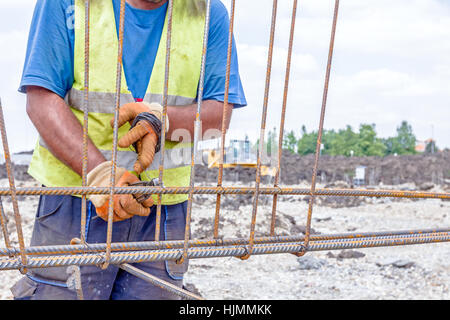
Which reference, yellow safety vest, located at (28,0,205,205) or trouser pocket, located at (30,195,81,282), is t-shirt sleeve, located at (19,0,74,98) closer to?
yellow safety vest, located at (28,0,205,205)

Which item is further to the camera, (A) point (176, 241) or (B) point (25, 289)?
(B) point (25, 289)

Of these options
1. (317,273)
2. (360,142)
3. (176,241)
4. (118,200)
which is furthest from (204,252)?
(360,142)

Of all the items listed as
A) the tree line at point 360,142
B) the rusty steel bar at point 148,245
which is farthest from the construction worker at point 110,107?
the tree line at point 360,142

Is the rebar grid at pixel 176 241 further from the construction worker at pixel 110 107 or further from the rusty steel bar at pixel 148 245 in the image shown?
the construction worker at pixel 110 107

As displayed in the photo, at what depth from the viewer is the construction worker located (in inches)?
63.3

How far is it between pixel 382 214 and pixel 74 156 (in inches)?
358

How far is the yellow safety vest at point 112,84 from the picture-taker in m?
1.70

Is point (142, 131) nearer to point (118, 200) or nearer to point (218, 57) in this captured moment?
point (118, 200)

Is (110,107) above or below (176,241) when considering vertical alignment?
above

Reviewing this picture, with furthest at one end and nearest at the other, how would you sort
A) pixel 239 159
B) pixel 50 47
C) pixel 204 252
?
pixel 239 159
pixel 50 47
pixel 204 252

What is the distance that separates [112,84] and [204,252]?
32.4 inches

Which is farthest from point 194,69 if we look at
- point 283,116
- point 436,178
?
point 436,178

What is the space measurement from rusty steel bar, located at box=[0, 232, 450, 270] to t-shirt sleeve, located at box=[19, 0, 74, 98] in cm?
73

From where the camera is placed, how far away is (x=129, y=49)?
5.78 ft
